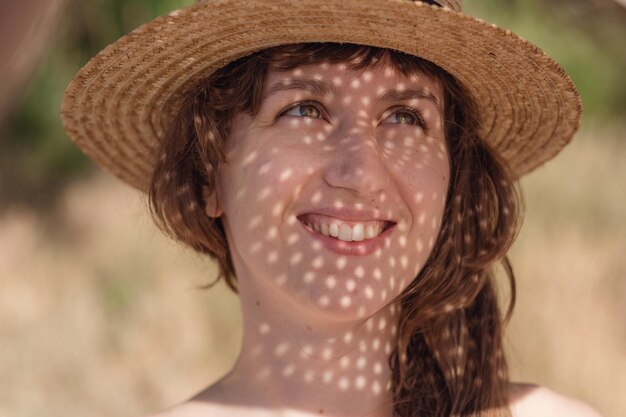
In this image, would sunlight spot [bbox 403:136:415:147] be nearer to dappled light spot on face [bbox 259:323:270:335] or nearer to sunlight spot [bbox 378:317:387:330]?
sunlight spot [bbox 378:317:387:330]

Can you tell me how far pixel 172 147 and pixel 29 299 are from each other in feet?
5.92

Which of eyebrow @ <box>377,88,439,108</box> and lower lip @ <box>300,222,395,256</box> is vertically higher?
eyebrow @ <box>377,88,439,108</box>

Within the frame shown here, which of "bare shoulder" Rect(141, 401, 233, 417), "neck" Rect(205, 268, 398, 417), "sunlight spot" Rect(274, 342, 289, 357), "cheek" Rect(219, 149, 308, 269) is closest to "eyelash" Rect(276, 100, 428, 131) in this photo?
"cheek" Rect(219, 149, 308, 269)

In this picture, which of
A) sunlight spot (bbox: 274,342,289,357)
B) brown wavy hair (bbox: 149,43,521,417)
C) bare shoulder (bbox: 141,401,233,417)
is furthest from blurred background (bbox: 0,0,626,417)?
sunlight spot (bbox: 274,342,289,357)

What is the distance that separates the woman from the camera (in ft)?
7.22

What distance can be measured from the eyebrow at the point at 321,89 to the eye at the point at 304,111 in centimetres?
5

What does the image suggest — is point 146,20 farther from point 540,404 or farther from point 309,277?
point 540,404

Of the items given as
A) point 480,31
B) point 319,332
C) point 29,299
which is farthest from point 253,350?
point 29,299

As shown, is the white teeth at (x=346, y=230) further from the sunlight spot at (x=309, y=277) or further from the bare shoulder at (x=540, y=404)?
the bare shoulder at (x=540, y=404)

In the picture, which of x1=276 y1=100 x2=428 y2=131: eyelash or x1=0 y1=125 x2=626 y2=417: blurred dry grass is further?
x1=0 y1=125 x2=626 y2=417: blurred dry grass

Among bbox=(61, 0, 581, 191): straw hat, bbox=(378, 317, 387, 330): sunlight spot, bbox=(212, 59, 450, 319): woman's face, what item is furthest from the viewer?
bbox=(378, 317, 387, 330): sunlight spot

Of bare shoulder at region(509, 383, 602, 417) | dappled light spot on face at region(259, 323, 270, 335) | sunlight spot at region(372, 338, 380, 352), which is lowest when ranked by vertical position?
bare shoulder at region(509, 383, 602, 417)

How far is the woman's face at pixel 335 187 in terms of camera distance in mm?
2207

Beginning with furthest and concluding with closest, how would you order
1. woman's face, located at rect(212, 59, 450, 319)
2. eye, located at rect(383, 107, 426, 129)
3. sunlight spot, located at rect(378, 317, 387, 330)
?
sunlight spot, located at rect(378, 317, 387, 330) < eye, located at rect(383, 107, 426, 129) < woman's face, located at rect(212, 59, 450, 319)
